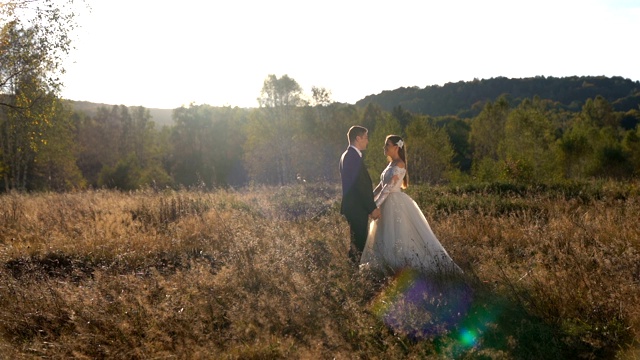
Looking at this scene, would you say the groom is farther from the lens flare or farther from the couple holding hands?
the lens flare

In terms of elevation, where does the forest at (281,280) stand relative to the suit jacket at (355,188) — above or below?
below

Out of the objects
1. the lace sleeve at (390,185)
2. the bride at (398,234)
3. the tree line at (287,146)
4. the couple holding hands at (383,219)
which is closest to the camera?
the bride at (398,234)

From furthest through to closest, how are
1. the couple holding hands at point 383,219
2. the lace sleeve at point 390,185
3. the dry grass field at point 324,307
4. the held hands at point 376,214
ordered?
the lace sleeve at point 390,185, the held hands at point 376,214, the couple holding hands at point 383,219, the dry grass field at point 324,307

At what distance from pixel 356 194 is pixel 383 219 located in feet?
1.93

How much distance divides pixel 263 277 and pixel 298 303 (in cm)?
118

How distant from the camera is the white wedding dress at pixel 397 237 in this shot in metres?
6.80

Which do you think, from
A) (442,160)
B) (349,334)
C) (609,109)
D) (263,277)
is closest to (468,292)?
(349,334)

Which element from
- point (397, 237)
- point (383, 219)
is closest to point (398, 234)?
point (397, 237)

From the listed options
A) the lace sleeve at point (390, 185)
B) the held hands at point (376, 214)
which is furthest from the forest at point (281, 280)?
the lace sleeve at point (390, 185)

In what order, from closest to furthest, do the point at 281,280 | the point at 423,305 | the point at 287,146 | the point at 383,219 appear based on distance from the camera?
the point at 423,305 < the point at 281,280 < the point at 383,219 < the point at 287,146

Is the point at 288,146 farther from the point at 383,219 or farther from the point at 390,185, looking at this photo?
the point at 383,219

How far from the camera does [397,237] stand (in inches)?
283

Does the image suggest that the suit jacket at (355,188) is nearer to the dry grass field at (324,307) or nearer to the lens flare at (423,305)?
the dry grass field at (324,307)

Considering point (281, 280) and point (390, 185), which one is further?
point (390, 185)
